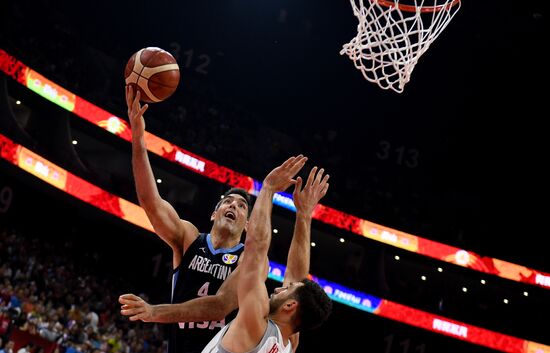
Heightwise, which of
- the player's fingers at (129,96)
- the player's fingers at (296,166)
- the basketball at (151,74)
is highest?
the basketball at (151,74)

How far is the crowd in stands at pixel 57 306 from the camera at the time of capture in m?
10.4

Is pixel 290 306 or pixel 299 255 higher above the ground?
pixel 299 255

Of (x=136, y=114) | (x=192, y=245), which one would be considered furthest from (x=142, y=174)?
(x=192, y=245)

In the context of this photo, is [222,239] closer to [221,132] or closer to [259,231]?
[259,231]

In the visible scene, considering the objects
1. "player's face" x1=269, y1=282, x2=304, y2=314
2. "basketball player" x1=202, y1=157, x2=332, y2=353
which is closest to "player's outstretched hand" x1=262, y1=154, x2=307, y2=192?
"basketball player" x1=202, y1=157, x2=332, y2=353

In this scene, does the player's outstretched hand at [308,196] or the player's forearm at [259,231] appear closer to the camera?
the player's forearm at [259,231]

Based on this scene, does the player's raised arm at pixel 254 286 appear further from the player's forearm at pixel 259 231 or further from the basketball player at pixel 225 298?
the basketball player at pixel 225 298

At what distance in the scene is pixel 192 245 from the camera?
4.07 metres

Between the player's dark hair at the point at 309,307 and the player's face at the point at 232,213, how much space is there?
0.97 metres

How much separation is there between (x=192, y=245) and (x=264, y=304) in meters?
1.19

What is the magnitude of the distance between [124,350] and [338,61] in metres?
12.1

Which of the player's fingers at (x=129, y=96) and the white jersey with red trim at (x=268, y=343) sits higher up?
the player's fingers at (x=129, y=96)

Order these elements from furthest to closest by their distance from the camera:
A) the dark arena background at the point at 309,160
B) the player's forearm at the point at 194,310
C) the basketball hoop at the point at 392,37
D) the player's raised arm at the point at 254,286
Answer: the dark arena background at the point at 309,160 → the basketball hoop at the point at 392,37 → the player's forearm at the point at 194,310 → the player's raised arm at the point at 254,286

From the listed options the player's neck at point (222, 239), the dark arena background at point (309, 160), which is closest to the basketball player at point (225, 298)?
the player's neck at point (222, 239)
